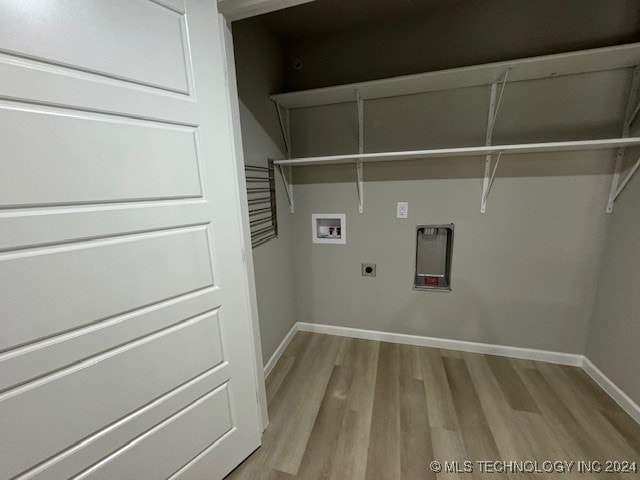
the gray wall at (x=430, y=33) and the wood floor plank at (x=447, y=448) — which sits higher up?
the gray wall at (x=430, y=33)

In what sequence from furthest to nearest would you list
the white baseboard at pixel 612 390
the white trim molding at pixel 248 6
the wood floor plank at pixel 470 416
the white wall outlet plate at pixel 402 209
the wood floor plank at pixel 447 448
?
the white wall outlet plate at pixel 402 209 < the white baseboard at pixel 612 390 < the wood floor plank at pixel 470 416 < the wood floor plank at pixel 447 448 < the white trim molding at pixel 248 6

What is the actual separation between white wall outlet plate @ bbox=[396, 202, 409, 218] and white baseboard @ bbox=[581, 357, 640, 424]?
1.61m

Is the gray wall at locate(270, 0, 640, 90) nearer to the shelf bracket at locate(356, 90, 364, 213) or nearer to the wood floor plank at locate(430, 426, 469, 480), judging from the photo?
the shelf bracket at locate(356, 90, 364, 213)

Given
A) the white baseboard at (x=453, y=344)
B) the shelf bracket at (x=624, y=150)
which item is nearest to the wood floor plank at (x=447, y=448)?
the white baseboard at (x=453, y=344)

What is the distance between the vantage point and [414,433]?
142cm

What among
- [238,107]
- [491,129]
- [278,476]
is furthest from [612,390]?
[238,107]

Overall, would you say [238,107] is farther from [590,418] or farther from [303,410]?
[590,418]

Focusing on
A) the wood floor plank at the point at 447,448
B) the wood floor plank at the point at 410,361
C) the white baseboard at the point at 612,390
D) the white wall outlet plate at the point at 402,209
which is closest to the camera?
the wood floor plank at the point at 447,448

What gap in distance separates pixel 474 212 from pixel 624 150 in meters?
0.86

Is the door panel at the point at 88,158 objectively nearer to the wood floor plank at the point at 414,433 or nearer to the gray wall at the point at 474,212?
the gray wall at the point at 474,212

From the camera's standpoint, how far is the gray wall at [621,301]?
146 cm

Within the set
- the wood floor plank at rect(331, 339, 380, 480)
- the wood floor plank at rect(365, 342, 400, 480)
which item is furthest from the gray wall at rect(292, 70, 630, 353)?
the wood floor plank at rect(365, 342, 400, 480)

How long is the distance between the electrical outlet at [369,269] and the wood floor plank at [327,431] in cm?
77

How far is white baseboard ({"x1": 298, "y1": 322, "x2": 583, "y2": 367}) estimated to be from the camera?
189 cm
